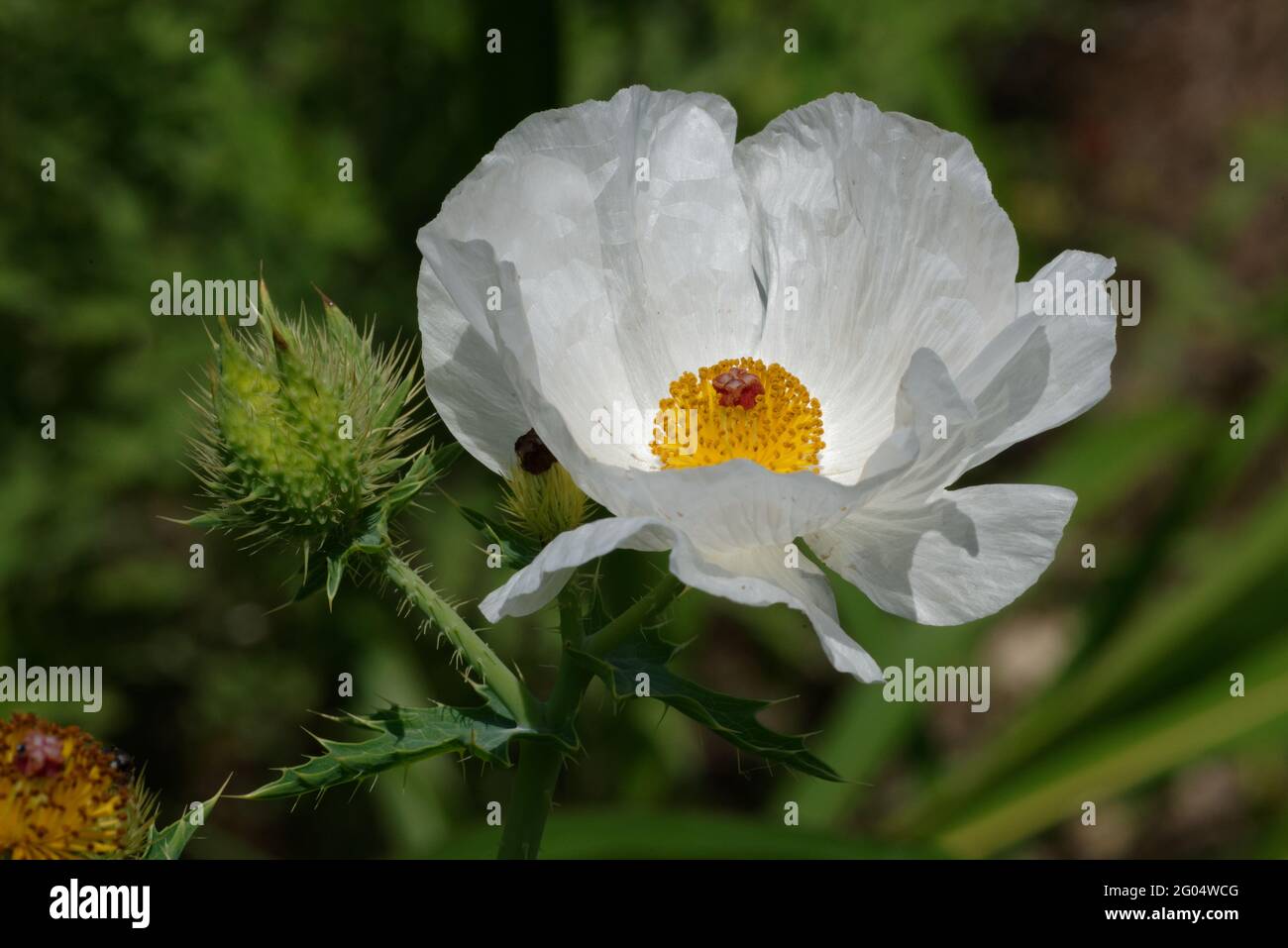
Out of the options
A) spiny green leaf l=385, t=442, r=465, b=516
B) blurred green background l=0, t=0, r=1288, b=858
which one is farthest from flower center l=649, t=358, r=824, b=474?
blurred green background l=0, t=0, r=1288, b=858

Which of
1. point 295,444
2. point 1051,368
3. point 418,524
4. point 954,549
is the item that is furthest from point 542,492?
point 418,524

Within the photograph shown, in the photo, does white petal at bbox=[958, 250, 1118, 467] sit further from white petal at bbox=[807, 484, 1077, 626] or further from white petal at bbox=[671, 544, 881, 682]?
white petal at bbox=[671, 544, 881, 682]

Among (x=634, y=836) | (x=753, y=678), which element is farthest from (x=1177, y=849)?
(x=634, y=836)

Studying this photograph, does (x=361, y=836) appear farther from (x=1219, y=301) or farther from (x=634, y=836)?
(x=1219, y=301)

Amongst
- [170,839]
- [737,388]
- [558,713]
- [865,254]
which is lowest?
[170,839]

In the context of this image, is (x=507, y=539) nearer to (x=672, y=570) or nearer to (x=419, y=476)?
(x=419, y=476)
